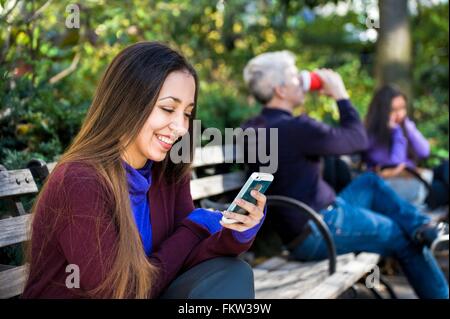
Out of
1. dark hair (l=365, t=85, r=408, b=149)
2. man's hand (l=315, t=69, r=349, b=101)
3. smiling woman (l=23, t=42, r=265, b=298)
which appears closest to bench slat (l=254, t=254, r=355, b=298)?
man's hand (l=315, t=69, r=349, b=101)

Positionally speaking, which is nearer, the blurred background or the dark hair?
the blurred background

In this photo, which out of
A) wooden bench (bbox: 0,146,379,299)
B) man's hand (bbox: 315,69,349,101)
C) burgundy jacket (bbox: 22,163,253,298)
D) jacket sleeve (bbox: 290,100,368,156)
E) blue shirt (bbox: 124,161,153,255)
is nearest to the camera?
burgundy jacket (bbox: 22,163,253,298)

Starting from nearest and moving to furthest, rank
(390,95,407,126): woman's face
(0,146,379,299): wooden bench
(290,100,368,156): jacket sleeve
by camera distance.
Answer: (0,146,379,299): wooden bench, (290,100,368,156): jacket sleeve, (390,95,407,126): woman's face

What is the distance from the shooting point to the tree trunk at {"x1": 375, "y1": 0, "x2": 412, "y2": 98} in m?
6.39

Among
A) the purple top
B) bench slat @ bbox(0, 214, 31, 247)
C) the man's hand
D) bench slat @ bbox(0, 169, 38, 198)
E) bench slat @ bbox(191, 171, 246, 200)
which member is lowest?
the purple top

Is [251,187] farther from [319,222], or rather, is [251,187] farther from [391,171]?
[391,171]

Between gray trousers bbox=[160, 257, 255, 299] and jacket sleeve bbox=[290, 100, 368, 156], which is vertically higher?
jacket sleeve bbox=[290, 100, 368, 156]

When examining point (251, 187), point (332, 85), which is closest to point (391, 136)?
point (332, 85)

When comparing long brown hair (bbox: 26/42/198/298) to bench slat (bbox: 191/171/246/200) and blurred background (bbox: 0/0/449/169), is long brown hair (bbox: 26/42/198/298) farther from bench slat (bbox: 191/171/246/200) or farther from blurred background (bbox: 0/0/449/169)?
bench slat (bbox: 191/171/246/200)

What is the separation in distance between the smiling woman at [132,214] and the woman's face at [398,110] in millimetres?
3443

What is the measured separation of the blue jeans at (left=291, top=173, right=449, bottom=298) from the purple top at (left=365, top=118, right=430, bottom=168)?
1178 millimetres

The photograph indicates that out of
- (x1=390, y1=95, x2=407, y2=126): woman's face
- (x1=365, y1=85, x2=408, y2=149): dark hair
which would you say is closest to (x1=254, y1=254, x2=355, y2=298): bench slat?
(x1=365, y1=85, x2=408, y2=149): dark hair

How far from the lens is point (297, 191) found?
13.3ft

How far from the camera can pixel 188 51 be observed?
7617mm
